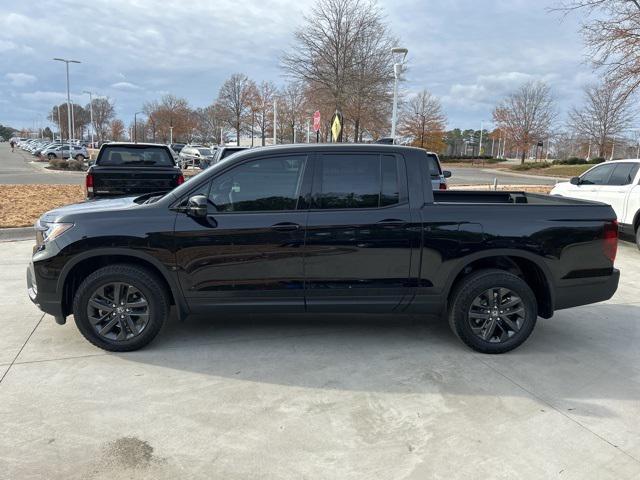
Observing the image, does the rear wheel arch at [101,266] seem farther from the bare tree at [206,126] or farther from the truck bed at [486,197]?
the bare tree at [206,126]

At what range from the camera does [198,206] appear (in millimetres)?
4086

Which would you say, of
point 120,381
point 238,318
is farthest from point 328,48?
point 120,381

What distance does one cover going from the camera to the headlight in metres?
4.18

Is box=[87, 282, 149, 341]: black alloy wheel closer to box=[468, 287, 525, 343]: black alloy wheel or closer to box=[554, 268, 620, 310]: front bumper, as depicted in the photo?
box=[468, 287, 525, 343]: black alloy wheel

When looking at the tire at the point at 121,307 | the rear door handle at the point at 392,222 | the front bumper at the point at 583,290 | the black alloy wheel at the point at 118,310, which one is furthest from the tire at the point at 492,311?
the black alloy wheel at the point at 118,310

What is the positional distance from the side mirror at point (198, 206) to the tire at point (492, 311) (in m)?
2.38

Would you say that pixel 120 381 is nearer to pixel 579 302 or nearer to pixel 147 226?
pixel 147 226

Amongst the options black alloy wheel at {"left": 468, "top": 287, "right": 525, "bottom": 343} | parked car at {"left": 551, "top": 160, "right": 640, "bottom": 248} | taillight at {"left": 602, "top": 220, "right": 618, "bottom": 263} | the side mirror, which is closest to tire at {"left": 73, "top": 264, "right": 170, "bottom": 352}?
the side mirror

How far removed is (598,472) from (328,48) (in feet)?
74.5

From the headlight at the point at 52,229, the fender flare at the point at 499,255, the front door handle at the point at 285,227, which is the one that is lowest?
the fender flare at the point at 499,255

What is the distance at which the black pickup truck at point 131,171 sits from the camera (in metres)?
9.42

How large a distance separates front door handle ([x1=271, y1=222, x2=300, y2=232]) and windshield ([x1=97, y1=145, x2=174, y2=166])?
6.57 meters

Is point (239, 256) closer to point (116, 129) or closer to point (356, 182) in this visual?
point (356, 182)

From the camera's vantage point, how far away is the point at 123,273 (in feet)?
13.8
